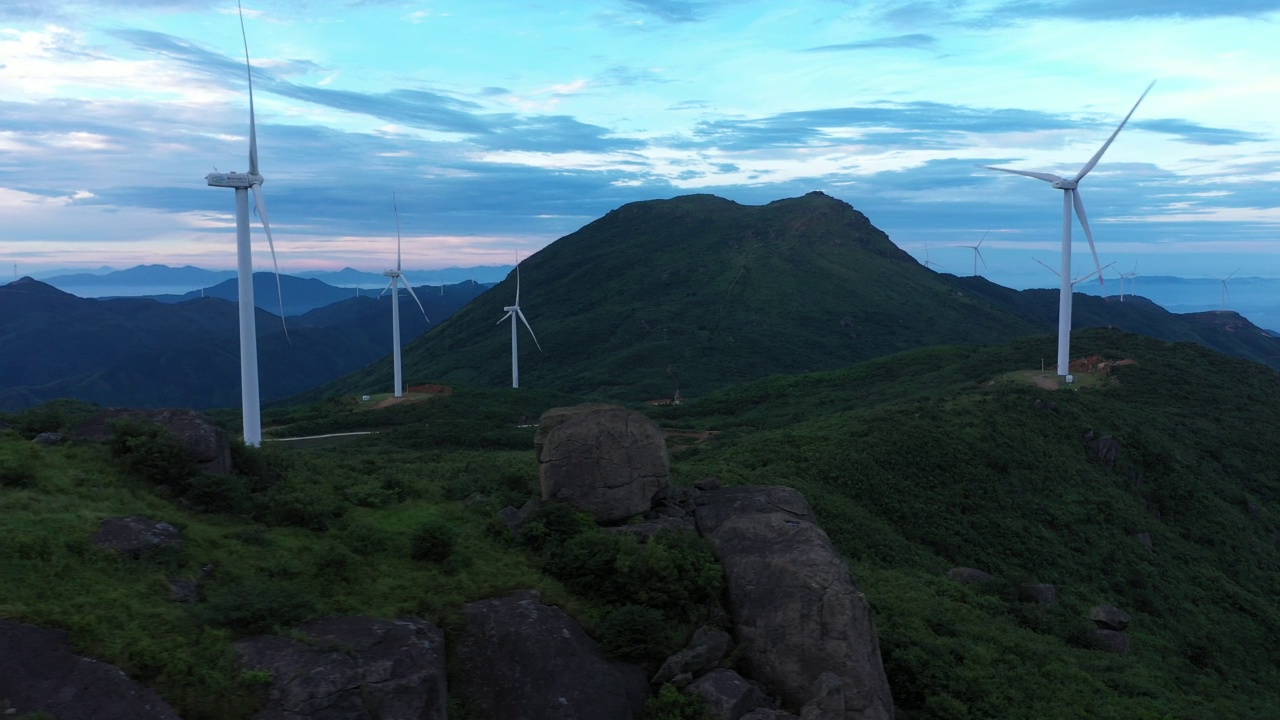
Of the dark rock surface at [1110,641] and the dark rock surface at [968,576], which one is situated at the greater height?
the dark rock surface at [968,576]

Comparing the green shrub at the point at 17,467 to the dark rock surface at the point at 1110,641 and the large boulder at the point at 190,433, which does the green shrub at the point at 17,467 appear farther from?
the dark rock surface at the point at 1110,641

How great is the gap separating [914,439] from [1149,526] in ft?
41.6

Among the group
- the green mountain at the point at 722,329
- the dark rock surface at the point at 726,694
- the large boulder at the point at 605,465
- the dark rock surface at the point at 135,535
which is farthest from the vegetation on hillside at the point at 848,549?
the green mountain at the point at 722,329

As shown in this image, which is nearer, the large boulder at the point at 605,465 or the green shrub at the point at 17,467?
the green shrub at the point at 17,467

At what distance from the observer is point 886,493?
4044 cm

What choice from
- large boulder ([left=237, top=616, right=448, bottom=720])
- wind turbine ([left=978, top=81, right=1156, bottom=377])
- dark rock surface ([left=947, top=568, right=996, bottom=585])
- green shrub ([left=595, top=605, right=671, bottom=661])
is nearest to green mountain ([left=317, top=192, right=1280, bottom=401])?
wind turbine ([left=978, top=81, right=1156, bottom=377])

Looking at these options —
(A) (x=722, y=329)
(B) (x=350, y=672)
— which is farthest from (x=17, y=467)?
(A) (x=722, y=329)

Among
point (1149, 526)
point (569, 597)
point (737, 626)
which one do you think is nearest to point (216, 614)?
point (569, 597)

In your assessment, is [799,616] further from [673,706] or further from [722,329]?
[722,329]

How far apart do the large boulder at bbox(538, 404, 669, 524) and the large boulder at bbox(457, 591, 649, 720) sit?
467cm

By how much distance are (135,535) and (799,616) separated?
42.8ft

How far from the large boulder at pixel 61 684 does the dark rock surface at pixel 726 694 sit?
28.9ft

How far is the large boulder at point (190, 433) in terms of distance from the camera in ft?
64.4

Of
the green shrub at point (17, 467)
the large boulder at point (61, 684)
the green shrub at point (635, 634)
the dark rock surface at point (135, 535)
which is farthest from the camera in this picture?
the green shrub at point (17, 467)
